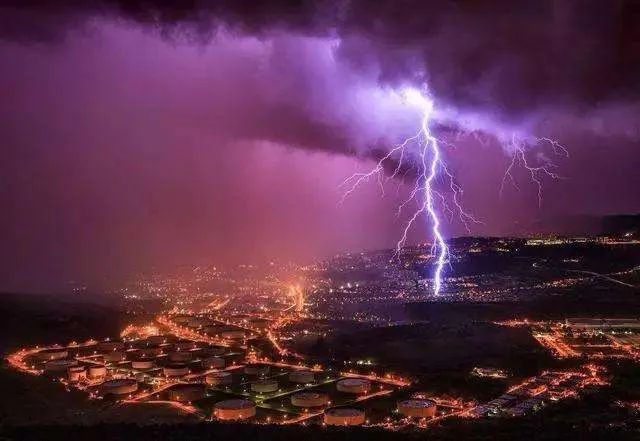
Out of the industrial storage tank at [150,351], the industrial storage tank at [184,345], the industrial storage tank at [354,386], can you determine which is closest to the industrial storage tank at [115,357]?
the industrial storage tank at [150,351]

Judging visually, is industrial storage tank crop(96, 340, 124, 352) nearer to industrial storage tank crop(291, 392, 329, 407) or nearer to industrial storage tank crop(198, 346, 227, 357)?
industrial storage tank crop(198, 346, 227, 357)

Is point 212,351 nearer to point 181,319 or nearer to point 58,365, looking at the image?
point 58,365

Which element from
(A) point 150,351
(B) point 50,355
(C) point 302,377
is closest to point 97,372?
(A) point 150,351

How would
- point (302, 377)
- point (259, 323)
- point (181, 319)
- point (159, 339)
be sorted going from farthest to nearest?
1. point (181, 319)
2. point (259, 323)
3. point (159, 339)
4. point (302, 377)

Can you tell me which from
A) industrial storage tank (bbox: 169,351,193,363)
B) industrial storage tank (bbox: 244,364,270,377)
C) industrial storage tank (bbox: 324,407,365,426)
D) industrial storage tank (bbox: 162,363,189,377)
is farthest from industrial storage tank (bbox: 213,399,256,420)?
industrial storage tank (bbox: 169,351,193,363)

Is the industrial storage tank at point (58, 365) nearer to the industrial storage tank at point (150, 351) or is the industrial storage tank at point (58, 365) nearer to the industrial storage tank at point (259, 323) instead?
the industrial storage tank at point (150, 351)

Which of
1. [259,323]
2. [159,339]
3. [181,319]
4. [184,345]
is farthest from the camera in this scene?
[181,319]
